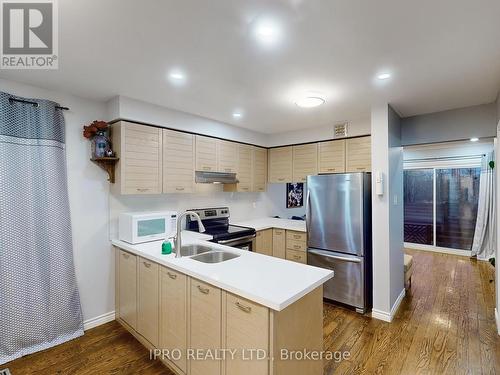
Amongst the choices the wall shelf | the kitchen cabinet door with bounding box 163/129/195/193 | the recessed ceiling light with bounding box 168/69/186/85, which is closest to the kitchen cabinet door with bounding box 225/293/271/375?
the recessed ceiling light with bounding box 168/69/186/85

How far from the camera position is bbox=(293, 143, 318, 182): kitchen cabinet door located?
13.2 feet

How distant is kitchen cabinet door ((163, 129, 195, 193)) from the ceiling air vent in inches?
80.0

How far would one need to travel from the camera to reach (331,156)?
383 cm

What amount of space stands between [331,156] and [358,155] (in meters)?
0.40

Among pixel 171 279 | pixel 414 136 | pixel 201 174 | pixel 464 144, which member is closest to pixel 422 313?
pixel 414 136

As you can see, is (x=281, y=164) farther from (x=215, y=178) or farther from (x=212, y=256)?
(x=212, y=256)

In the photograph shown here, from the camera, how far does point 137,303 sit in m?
2.47

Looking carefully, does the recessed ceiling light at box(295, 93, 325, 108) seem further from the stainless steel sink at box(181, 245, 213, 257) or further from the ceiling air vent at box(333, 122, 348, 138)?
the stainless steel sink at box(181, 245, 213, 257)

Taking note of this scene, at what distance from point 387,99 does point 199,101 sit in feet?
6.63

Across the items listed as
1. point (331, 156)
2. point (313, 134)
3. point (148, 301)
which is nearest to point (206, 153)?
point (313, 134)

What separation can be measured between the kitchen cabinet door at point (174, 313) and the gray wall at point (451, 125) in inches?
126

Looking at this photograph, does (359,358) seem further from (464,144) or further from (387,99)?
(464,144)

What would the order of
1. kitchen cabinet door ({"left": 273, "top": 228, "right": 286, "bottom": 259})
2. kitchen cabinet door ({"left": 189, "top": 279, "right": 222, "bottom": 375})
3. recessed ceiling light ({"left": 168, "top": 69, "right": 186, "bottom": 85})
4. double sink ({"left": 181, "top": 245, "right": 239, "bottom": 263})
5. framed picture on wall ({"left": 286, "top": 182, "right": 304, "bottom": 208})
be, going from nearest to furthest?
kitchen cabinet door ({"left": 189, "top": 279, "right": 222, "bottom": 375}) < recessed ceiling light ({"left": 168, "top": 69, "right": 186, "bottom": 85}) < double sink ({"left": 181, "top": 245, "right": 239, "bottom": 263}) < kitchen cabinet door ({"left": 273, "top": 228, "right": 286, "bottom": 259}) < framed picture on wall ({"left": 286, "top": 182, "right": 304, "bottom": 208})

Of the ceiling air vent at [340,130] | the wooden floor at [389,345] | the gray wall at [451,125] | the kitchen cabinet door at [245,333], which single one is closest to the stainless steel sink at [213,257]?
the kitchen cabinet door at [245,333]
